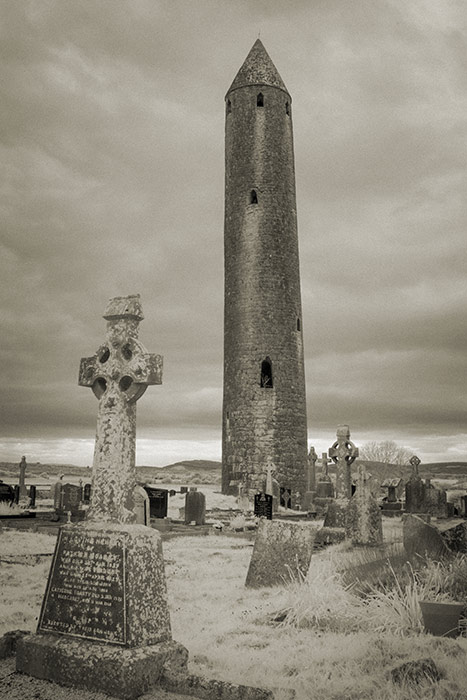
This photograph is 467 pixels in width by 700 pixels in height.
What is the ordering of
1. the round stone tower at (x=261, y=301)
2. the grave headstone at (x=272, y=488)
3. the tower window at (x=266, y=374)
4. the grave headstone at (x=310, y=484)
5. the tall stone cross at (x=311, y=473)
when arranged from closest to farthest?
the grave headstone at (x=272, y=488)
the grave headstone at (x=310, y=484)
the round stone tower at (x=261, y=301)
the tower window at (x=266, y=374)
the tall stone cross at (x=311, y=473)

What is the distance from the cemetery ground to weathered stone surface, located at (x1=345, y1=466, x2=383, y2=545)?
2.36m

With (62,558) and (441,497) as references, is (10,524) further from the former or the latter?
(441,497)

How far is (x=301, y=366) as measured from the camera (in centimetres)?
2483

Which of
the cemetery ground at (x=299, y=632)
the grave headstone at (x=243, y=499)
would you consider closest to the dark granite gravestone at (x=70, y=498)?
the grave headstone at (x=243, y=499)

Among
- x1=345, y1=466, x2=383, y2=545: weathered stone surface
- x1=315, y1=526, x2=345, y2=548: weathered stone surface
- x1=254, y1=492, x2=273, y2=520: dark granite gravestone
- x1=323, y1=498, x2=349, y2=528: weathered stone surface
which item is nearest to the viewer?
x1=345, y1=466, x2=383, y2=545: weathered stone surface

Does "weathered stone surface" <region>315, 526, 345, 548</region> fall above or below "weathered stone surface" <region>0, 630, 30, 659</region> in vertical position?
above

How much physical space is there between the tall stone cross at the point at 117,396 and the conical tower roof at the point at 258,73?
23.3 m

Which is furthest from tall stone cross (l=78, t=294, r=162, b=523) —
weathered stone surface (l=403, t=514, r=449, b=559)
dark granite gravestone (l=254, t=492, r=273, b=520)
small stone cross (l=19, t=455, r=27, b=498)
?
small stone cross (l=19, t=455, r=27, b=498)

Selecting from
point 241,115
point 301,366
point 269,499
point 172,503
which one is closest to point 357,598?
point 269,499

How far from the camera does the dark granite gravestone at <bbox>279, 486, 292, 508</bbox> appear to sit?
2239 centimetres

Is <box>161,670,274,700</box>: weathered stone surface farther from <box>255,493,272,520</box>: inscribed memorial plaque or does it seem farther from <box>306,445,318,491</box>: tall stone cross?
<box>306,445,318,491</box>: tall stone cross

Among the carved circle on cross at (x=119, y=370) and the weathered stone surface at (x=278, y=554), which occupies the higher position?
the carved circle on cross at (x=119, y=370)

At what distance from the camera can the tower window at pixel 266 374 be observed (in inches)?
944

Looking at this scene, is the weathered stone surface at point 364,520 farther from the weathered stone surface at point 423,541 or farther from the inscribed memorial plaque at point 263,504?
the inscribed memorial plaque at point 263,504
